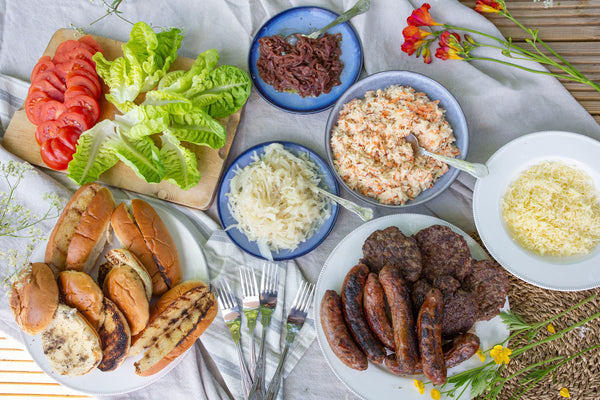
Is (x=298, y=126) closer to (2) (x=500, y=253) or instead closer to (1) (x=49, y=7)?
(2) (x=500, y=253)

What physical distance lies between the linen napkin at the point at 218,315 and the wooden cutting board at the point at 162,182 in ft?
0.34

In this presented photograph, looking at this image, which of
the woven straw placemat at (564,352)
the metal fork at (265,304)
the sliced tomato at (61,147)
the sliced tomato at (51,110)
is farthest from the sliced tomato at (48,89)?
the woven straw placemat at (564,352)

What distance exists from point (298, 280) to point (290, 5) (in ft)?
8.66

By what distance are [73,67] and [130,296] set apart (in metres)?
2.14

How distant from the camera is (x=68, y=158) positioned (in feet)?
12.1

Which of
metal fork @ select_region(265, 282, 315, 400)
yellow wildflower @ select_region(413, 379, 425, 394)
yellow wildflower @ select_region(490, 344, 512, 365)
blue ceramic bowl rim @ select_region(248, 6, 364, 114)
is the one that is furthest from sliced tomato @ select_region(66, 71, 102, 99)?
yellow wildflower @ select_region(490, 344, 512, 365)

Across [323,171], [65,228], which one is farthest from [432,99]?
[65,228]

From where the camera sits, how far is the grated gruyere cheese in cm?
320

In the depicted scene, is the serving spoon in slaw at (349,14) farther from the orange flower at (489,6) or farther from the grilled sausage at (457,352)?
the grilled sausage at (457,352)

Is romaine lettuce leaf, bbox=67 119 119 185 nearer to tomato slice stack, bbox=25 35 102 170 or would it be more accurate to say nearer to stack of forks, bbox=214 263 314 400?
tomato slice stack, bbox=25 35 102 170

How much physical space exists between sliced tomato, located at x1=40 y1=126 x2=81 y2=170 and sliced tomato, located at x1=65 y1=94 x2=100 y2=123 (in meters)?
0.20

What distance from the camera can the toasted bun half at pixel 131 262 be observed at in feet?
11.1

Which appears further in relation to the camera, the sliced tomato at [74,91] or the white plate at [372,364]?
the sliced tomato at [74,91]

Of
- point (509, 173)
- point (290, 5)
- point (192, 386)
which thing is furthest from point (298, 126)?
point (192, 386)
